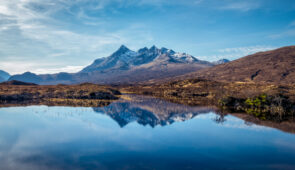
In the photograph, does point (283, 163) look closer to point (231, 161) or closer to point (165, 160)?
point (231, 161)

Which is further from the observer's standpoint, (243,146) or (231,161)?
(243,146)

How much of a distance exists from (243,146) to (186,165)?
41.4 feet

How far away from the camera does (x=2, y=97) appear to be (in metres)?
90.4

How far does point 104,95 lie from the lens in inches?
4252

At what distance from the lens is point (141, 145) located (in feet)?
105

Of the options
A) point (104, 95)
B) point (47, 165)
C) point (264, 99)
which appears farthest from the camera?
point (104, 95)

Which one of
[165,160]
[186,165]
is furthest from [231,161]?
[165,160]

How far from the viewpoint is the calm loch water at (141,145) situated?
2452 centimetres

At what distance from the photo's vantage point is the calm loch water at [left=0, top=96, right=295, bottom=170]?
24.5m

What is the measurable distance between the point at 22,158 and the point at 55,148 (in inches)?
183

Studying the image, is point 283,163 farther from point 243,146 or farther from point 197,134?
point 197,134

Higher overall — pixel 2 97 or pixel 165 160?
pixel 2 97

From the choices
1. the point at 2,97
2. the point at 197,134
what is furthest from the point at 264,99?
the point at 2,97

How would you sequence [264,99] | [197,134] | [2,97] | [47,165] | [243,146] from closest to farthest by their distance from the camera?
[47,165]
[243,146]
[197,134]
[264,99]
[2,97]
